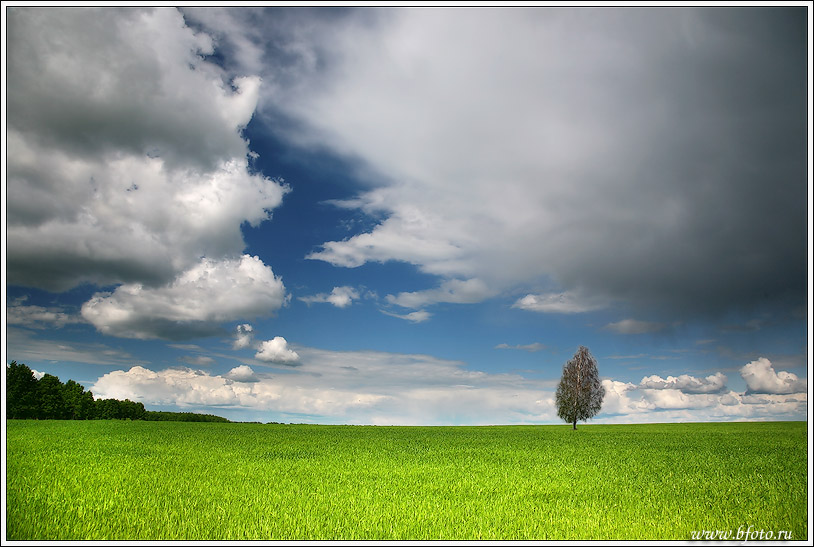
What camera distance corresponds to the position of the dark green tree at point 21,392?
71.1 metres

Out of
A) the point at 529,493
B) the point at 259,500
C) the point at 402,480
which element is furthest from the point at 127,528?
the point at 529,493

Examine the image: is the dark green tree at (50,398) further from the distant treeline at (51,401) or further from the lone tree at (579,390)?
the lone tree at (579,390)

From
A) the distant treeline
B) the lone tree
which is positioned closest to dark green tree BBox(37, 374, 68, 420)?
the distant treeline

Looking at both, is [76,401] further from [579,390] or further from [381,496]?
[381,496]

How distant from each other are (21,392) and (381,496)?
86463 millimetres

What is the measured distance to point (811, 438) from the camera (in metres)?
8.21

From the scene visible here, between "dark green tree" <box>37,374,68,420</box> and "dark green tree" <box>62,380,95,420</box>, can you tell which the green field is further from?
"dark green tree" <box>62,380,95,420</box>

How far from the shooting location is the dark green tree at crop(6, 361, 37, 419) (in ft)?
233

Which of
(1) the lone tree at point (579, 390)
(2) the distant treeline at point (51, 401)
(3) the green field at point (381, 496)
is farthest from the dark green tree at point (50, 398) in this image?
(1) the lone tree at point (579, 390)

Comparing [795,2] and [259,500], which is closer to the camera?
[795,2]

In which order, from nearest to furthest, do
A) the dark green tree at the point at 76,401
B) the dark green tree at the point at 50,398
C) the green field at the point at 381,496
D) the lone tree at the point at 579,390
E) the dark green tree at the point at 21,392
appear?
the green field at the point at 381,496, the lone tree at the point at 579,390, the dark green tree at the point at 21,392, the dark green tree at the point at 50,398, the dark green tree at the point at 76,401

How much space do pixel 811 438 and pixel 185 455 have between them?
867 inches

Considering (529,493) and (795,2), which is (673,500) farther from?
(795,2)

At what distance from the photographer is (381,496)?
12.7 metres
